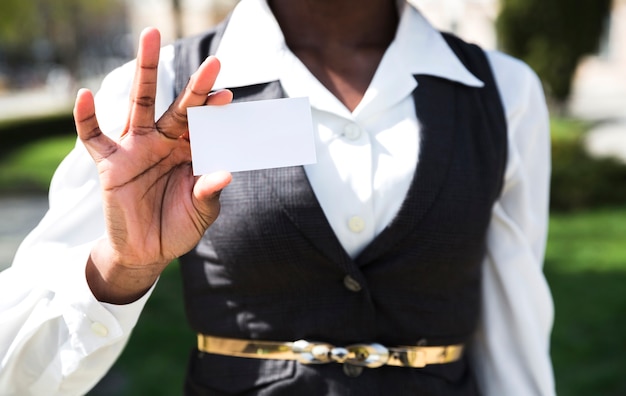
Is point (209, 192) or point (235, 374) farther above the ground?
point (209, 192)

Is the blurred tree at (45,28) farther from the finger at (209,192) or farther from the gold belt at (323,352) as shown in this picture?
the finger at (209,192)

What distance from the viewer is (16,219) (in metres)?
9.08

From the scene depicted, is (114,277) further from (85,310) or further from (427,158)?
(427,158)

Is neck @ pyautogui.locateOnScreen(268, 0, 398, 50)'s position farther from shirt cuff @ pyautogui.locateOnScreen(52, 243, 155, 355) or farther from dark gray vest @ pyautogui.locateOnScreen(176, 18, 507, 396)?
shirt cuff @ pyautogui.locateOnScreen(52, 243, 155, 355)

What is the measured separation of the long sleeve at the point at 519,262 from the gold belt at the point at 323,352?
10.9 inches

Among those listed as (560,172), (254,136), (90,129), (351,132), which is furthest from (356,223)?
(560,172)

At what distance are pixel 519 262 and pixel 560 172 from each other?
6713 mm

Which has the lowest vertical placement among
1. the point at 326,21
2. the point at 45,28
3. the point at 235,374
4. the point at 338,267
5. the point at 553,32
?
the point at 45,28

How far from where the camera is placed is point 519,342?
1940 millimetres

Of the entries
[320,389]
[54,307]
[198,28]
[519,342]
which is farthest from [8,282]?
[198,28]

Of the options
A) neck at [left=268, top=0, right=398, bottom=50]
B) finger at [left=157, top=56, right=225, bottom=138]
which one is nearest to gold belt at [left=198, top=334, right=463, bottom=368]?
finger at [left=157, top=56, right=225, bottom=138]

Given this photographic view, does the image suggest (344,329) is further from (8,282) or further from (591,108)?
(591,108)

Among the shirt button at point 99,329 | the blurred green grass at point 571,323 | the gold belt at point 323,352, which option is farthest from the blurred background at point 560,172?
the shirt button at point 99,329

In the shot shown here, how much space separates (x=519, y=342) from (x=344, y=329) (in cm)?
51
